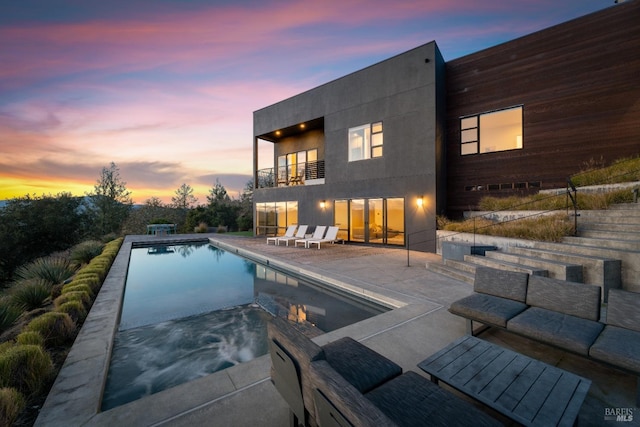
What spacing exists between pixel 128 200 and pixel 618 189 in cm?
3447

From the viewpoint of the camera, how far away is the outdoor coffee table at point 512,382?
64.1 inches

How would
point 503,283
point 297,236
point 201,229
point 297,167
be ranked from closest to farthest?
1. point 503,283
2. point 297,236
3. point 297,167
4. point 201,229

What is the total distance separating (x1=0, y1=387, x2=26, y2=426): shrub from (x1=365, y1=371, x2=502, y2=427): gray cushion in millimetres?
2902

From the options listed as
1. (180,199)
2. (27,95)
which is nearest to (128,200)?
(180,199)

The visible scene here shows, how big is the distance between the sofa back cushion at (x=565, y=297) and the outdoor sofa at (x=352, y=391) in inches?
92.4

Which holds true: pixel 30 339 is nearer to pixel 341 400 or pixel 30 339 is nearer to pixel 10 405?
pixel 10 405

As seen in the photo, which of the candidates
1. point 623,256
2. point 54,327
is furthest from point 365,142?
point 54,327

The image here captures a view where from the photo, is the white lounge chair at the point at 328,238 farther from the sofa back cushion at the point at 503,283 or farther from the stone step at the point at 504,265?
the sofa back cushion at the point at 503,283

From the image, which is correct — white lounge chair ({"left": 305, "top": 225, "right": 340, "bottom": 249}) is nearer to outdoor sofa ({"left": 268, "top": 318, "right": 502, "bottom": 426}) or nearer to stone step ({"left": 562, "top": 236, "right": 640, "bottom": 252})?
stone step ({"left": 562, "top": 236, "right": 640, "bottom": 252})

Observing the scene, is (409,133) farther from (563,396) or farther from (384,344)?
(563,396)

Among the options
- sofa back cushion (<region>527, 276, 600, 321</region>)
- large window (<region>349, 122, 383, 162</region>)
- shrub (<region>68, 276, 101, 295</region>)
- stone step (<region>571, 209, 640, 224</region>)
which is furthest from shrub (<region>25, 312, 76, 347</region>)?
large window (<region>349, 122, 383, 162</region>)

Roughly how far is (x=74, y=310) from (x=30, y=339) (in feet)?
3.93

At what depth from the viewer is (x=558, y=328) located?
2660 mm

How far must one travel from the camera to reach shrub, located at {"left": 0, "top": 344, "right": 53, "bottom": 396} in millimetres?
2557
